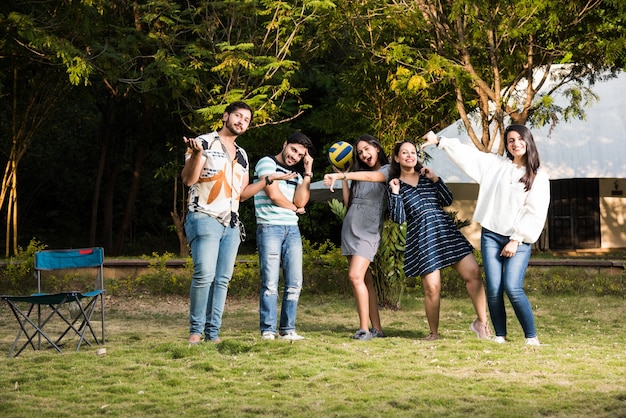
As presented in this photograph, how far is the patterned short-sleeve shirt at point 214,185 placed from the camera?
650cm

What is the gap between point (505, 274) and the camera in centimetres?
661

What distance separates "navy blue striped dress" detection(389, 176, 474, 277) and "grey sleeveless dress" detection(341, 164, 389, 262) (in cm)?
20

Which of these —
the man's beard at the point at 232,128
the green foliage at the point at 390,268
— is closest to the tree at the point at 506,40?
the green foliage at the point at 390,268

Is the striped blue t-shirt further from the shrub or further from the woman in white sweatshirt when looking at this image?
the shrub

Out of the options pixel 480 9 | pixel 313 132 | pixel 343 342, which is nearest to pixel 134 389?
pixel 343 342

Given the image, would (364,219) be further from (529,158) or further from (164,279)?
(164,279)

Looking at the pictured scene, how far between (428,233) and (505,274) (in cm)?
67

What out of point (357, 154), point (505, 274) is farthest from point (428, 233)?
point (357, 154)

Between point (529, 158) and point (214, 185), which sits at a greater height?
point (529, 158)

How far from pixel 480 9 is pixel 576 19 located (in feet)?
5.95

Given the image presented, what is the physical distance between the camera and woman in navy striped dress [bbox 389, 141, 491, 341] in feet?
22.7

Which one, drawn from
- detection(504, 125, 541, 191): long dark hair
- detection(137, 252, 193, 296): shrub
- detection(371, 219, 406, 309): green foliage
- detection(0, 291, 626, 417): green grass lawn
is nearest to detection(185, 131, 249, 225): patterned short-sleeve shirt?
detection(0, 291, 626, 417): green grass lawn

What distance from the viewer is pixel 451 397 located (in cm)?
491

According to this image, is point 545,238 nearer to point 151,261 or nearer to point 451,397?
point 151,261
